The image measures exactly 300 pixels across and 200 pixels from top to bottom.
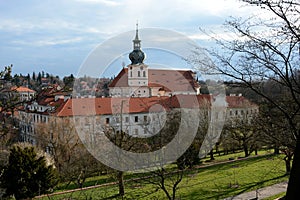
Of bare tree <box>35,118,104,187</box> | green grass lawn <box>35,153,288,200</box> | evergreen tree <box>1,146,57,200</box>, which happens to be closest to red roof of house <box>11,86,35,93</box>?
green grass lawn <box>35,153,288,200</box>

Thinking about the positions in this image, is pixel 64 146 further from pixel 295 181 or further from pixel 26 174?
pixel 295 181

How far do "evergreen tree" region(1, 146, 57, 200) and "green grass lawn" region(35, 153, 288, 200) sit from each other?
72 cm

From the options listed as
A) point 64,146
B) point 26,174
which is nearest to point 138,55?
point 26,174

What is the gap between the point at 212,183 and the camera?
43.5 feet

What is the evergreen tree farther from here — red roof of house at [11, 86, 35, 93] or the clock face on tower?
red roof of house at [11, 86, 35, 93]

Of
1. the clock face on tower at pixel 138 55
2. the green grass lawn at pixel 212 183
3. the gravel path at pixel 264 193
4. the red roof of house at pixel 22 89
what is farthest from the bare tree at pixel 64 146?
the red roof of house at pixel 22 89

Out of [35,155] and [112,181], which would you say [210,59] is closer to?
[35,155]

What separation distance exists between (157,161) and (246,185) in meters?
3.81

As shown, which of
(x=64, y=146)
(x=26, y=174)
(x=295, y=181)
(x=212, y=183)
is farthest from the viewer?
(x=64, y=146)

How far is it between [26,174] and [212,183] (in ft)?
23.8

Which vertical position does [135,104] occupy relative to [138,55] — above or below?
below

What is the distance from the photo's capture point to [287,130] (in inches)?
233

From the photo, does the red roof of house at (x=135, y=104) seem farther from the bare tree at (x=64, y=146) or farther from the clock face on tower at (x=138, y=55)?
the clock face on tower at (x=138, y=55)

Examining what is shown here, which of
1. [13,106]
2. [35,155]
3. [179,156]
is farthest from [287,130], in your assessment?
[35,155]
